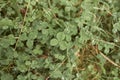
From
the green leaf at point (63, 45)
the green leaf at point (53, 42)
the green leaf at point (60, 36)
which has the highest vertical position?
the green leaf at point (60, 36)

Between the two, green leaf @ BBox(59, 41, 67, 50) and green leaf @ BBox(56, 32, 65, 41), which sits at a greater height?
green leaf @ BBox(56, 32, 65, 41)

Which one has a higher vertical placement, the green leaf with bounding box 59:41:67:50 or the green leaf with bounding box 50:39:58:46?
the green leaf with bounding box 50:39:58:46

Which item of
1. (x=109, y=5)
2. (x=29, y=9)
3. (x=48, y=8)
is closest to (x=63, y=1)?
(x=48, y=8)

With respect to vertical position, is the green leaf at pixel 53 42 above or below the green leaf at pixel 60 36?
below

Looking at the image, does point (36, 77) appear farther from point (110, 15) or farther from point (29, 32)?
point (110, 15)

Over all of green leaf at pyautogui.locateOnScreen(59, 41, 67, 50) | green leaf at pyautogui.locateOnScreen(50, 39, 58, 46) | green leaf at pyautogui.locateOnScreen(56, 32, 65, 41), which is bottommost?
green leaf at pyautogui.locateOnScreen(59, 41, 67, 50)

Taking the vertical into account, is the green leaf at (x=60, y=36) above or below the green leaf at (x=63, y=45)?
above

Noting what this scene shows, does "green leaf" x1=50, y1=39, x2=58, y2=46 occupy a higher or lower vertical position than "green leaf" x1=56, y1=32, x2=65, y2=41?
lower

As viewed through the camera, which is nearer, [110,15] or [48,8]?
[48,8]
